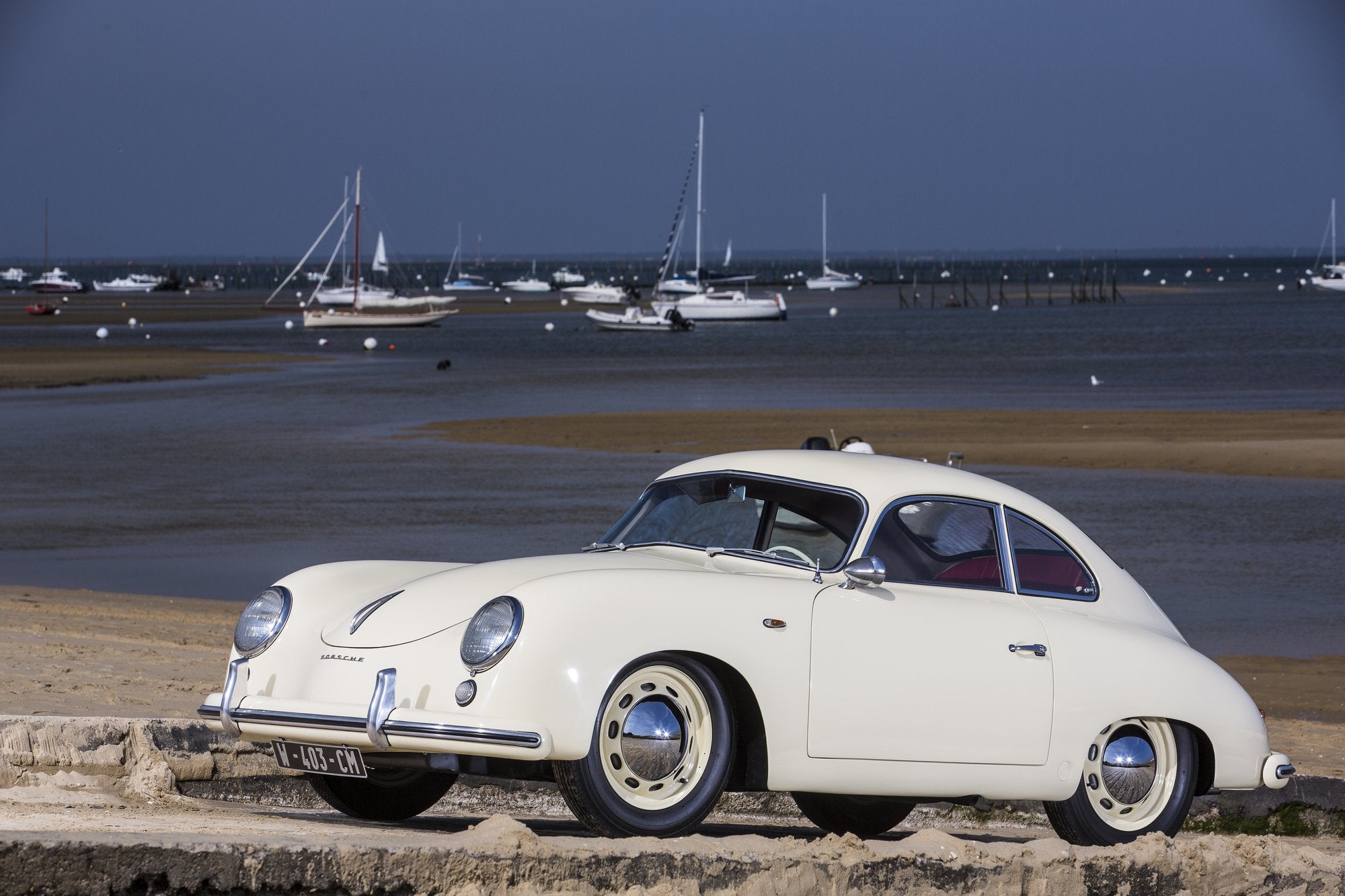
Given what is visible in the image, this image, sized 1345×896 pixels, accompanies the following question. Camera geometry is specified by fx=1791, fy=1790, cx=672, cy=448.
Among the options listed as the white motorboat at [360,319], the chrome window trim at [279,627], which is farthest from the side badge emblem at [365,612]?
the white motorboat at [360,319]

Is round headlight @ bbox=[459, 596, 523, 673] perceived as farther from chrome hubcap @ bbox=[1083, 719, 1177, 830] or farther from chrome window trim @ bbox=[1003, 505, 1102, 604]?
chrome hubcap @ bbox=[1083, 719, 1177, 830]

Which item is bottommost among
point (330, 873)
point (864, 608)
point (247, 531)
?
point (247, 531)

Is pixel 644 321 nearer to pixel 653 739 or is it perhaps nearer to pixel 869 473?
pixel 869 473

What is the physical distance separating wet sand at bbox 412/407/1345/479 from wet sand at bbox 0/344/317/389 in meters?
18.8

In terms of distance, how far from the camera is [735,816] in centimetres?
815

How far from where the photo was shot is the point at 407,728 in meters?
5.92

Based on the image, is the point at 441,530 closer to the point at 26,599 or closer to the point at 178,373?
the point at 26,599

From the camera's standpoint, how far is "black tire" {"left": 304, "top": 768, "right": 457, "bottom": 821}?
283 inches

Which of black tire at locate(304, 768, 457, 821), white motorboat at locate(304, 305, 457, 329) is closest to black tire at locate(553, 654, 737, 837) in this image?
black tire at locate(304, 768, 457, 821)

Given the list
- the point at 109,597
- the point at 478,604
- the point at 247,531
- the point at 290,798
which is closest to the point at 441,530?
the point at 247,531

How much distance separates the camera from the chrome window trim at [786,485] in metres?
6.73

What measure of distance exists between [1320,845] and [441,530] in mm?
13687

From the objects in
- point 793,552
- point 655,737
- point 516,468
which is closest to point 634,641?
point 655,737

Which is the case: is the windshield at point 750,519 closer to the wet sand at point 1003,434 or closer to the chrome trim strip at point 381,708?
the chrome trim strip at point 381,708
